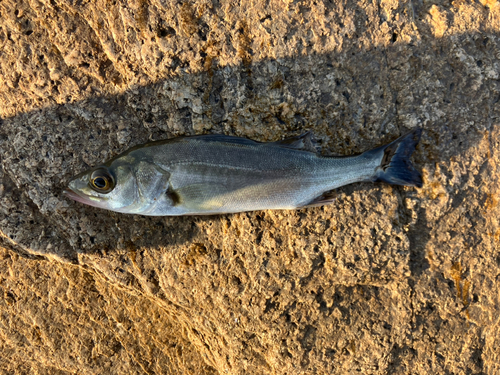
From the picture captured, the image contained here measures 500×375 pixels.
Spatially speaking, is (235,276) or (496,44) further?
(496,44)

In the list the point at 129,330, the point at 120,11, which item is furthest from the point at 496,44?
the point at 129,330

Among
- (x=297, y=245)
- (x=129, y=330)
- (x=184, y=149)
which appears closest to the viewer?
(x=184, y=149)

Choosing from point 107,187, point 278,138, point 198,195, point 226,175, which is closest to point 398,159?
point 278,138

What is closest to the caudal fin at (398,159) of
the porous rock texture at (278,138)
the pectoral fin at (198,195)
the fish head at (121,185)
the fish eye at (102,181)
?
the porous rock texture at (278,138)

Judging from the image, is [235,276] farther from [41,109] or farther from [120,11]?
[120,11]

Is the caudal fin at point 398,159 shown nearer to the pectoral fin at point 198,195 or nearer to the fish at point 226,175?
the fish at point 226,175

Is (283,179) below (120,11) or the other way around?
below

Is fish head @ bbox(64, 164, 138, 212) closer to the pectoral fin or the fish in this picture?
the fish
